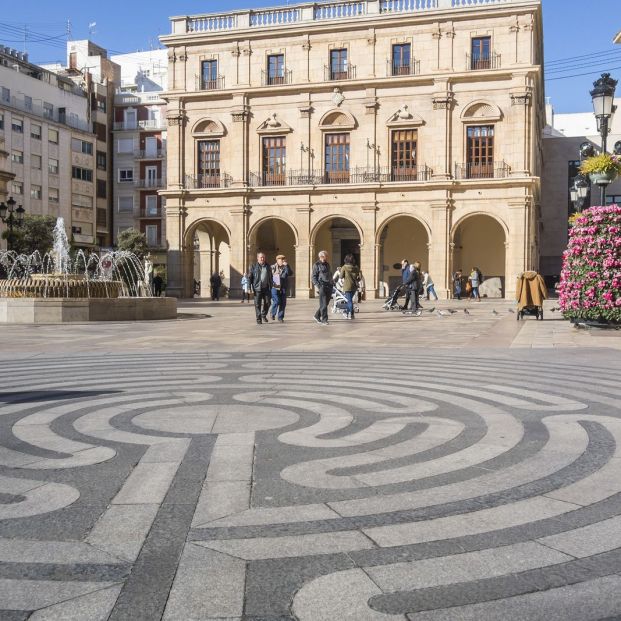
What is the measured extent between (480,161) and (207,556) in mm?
36723

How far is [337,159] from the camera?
39.6 m

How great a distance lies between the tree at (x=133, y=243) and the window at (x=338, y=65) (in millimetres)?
18765

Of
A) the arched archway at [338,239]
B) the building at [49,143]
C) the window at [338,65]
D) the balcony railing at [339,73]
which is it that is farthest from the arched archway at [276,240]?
the building at [49,143]

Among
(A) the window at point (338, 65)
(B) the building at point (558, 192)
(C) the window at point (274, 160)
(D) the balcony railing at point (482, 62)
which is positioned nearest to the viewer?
(D) the balcony railing at point (482, 62)

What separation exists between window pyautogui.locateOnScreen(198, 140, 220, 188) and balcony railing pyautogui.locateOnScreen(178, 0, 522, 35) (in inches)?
231

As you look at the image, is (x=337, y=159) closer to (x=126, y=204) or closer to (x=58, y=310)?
(x=58, y=310)

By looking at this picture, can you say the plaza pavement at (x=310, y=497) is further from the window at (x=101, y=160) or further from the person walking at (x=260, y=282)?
the window at (x=101, y=160)

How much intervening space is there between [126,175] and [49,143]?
6614mm

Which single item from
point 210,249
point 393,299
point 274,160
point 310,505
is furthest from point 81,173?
point 310,505

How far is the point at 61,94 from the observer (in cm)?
5622

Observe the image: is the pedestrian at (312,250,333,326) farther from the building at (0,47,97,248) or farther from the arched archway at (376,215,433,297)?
the building at (0,47,97,248)

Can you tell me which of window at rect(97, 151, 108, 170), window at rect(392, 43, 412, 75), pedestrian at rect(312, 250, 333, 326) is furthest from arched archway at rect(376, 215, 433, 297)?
window at rect(97, 151, 108, 170)

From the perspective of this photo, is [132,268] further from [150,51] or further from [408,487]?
[408,487]

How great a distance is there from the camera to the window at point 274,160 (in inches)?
1587
